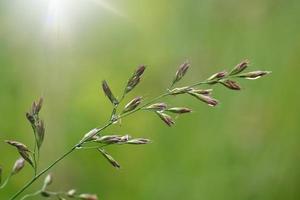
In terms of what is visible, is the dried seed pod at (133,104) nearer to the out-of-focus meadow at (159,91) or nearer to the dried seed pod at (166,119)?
the dried seed pod at (166,119)

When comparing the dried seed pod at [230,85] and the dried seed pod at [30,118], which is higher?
the dried seed pod at [30,118]

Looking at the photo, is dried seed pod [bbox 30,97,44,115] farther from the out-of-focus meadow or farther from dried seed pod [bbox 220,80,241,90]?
the out-of-focus meadow

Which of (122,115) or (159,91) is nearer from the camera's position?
(122,115)

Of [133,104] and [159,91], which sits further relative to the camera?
[159,91]

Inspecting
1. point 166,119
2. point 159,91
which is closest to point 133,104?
point 166,119

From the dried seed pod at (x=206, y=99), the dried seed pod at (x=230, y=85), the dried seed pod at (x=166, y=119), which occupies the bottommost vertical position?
the dried seed pod at (x=166, y=119)

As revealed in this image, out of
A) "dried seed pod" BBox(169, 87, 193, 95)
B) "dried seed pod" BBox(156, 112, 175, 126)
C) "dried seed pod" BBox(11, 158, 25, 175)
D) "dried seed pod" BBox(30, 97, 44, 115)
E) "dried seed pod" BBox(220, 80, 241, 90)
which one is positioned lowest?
"dried seed pod" BBox(11, 158, 25, 175)

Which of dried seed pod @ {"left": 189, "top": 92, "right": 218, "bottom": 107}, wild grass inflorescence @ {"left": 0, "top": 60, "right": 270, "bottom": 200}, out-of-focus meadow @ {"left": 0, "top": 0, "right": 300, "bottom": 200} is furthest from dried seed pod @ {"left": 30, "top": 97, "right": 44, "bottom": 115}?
out-of-focus meadow @ {"left": 0, "top": 0, "right": 300, "bottom": 200}

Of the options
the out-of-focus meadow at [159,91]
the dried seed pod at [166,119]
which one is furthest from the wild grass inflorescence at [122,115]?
the out-of-focus meadow at [159,91]

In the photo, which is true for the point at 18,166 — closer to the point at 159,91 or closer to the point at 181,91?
the point at 181,91

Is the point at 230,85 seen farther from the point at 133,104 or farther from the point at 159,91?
the point at 159,91
